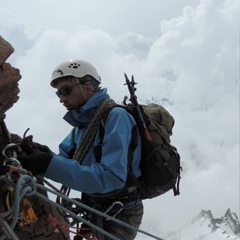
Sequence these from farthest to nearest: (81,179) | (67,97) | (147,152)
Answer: (67,97) < (147,152) < (81,179)

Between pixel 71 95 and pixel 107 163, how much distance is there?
1395mm

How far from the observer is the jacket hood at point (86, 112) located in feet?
16.4

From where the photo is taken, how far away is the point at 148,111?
539cm

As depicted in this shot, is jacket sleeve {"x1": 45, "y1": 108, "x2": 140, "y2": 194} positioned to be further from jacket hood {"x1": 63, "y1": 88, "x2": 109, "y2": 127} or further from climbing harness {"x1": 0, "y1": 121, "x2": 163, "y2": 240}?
jacket hood {"x1": 63, "y1": 88, "x2": 109, "y2": 127}

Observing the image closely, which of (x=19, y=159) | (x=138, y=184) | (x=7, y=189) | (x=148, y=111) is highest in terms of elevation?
(x=148, y=111)

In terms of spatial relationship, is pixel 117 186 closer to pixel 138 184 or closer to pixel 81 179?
pixel 81 179

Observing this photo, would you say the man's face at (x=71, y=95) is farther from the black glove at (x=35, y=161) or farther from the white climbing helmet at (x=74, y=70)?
the black glove at (x=35, y=161)

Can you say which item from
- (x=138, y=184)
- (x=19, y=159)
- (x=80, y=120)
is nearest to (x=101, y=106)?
(x=80, y=120)

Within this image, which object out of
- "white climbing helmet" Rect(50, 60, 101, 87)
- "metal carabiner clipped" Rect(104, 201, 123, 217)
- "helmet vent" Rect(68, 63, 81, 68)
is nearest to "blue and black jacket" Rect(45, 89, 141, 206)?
"metal carabiner clipped" Rect(104, 201, 123, 217)

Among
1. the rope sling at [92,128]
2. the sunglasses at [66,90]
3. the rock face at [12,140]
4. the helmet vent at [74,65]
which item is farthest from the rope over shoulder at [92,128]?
the helmet vent at [74,65]

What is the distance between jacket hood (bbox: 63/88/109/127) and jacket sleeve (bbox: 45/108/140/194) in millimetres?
549

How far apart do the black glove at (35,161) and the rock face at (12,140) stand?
0.37 metres

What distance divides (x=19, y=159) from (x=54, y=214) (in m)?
1.60

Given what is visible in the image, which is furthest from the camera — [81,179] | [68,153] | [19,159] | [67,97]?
[68,153]
